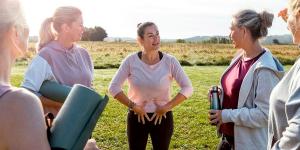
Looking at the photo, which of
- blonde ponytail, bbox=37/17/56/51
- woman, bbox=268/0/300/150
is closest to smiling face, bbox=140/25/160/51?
blonde ponytail, bbox=37/17/56/51

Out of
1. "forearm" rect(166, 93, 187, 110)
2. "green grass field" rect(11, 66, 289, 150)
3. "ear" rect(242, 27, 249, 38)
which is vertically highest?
"ear" rect(242, 27, 249, 38)

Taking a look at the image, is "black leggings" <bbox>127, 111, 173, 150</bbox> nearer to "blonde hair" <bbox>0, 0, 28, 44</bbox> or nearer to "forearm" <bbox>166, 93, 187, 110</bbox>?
"forearm" <bbox>166, 93, 187, 110</bbox>

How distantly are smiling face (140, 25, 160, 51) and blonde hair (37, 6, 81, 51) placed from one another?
101 centimetres

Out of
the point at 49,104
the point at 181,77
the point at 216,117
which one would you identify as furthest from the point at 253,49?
the point at 49,104

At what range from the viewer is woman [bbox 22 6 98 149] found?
4.41m

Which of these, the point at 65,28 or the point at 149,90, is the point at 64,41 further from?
the point at 149,90

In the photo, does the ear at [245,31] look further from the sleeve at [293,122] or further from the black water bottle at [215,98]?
the sleeve at [293,122]

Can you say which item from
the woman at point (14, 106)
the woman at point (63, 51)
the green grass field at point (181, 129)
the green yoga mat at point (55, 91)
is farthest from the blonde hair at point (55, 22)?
the green grass field at point (181, 129)

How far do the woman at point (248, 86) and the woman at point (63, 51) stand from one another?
1.26m

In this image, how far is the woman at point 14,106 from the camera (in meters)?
1.71

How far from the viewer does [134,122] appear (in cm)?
530

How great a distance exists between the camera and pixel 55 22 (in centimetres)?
451

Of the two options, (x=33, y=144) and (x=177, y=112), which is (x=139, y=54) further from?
(x=177, y=112)

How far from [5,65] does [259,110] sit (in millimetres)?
2473
